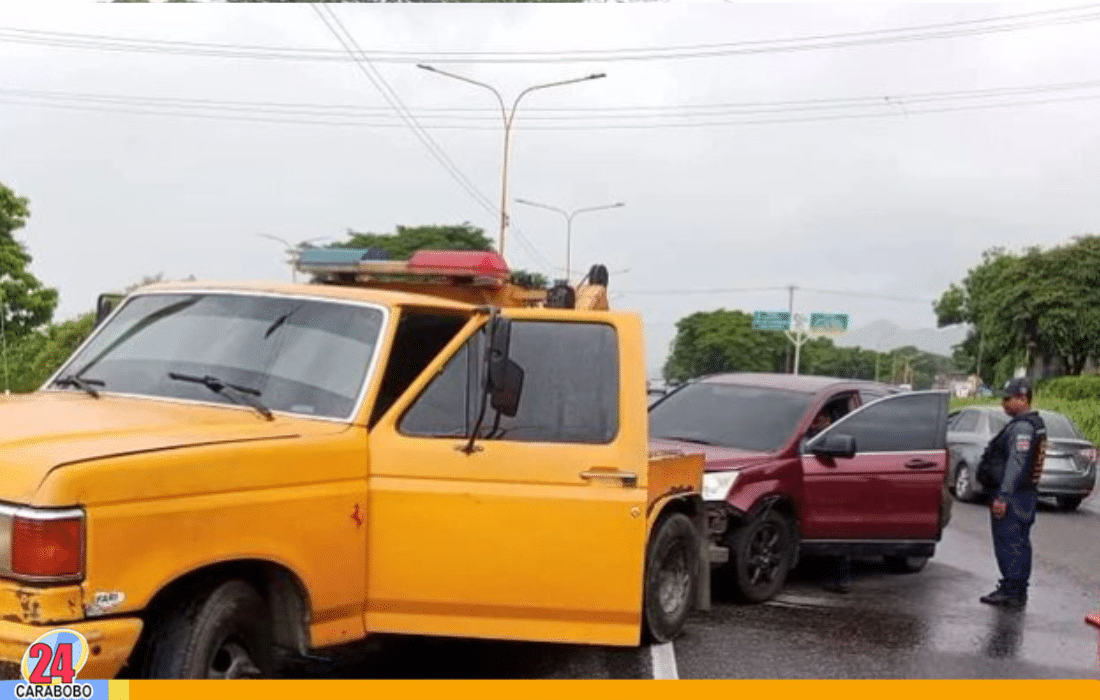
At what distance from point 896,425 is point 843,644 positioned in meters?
2.45

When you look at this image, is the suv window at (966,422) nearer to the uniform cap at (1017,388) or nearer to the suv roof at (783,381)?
the suv roof at (783,381)

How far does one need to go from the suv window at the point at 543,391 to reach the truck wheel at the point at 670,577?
1.24m

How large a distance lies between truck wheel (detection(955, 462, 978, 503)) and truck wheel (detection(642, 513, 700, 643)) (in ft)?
36.2

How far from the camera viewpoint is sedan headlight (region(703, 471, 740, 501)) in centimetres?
805

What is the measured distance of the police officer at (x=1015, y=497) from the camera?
8625 mm

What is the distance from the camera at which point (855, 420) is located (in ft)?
29.4

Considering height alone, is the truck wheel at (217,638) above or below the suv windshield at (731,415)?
below

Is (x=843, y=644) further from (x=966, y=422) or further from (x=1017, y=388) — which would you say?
(x=966, y=422)

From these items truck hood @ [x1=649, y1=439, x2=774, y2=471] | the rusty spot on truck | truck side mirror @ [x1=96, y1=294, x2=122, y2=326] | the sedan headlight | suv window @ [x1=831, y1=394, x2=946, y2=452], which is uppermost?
truck side mirror @ [x1=96, y1=294, x2=122, y2=326]

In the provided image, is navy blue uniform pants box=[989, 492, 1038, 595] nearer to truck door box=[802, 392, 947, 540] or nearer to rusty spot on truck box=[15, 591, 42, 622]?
truck door box=[802, 392, 947, 540]

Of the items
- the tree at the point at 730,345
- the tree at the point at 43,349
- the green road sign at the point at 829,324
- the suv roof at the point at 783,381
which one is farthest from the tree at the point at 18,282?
the tree at the point at 730,345

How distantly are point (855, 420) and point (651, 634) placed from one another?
3136mm

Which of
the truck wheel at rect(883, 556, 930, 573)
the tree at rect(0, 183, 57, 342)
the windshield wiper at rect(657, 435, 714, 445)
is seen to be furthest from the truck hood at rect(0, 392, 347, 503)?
the tree at rect(0, 183, 57, 342)

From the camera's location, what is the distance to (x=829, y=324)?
70.5 m
